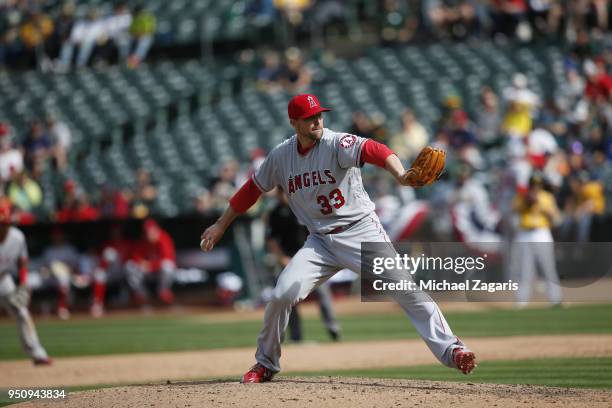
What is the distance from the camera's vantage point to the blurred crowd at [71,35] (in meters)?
25.0

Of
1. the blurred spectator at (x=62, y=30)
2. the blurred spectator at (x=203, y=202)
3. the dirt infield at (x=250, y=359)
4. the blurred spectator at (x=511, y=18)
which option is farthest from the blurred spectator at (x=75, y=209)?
the blurred spectator at (x=511, y=18)

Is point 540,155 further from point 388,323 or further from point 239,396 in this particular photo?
point 239,396

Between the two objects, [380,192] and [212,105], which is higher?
[212,105]

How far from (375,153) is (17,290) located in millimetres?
5415

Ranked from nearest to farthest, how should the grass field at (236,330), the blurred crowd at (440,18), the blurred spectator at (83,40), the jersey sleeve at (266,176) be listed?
the jersey sleeve at (266,176)
the grass field at (236,330)
the blurred crowd at (440,18)
the blurred spectator at (83,40)

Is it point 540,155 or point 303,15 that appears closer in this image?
point 540,155

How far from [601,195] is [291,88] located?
7.46m

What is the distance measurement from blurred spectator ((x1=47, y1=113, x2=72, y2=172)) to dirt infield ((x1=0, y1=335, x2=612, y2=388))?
34.7 feet

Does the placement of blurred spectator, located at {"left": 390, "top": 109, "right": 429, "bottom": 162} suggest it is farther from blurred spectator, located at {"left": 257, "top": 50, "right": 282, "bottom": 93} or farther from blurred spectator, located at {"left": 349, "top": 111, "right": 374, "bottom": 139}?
blurred spectator, located at {"left": 257, "top": 50, "right": 282, "bottom": 93}

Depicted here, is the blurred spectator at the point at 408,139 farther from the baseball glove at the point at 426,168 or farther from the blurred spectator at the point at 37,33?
the blurred spectator at the point at 37,33

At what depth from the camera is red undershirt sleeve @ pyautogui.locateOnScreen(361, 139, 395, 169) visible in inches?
271

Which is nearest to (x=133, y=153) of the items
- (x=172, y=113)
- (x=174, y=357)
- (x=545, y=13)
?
(x=172, y=113)

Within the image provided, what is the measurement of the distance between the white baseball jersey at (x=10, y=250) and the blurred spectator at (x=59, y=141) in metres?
10.8

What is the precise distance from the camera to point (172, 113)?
23.4 metres
